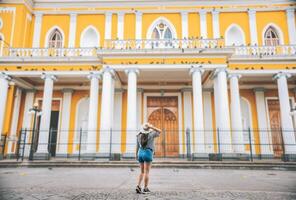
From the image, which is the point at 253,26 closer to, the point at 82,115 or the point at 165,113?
the point at 165,113

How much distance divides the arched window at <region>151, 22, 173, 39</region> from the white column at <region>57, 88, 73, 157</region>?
7.51m

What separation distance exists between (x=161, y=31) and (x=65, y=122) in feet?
31.9

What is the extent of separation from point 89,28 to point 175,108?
29.3 feet

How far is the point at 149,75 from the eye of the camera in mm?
16094

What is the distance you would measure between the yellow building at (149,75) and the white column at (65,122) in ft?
0.23

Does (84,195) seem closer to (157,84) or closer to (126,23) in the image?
(157,84)

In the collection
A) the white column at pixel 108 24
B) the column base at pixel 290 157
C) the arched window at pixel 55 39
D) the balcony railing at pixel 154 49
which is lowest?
the column base at pixel 290 157

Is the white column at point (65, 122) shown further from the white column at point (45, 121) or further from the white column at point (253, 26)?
the white column at point (253, 26)

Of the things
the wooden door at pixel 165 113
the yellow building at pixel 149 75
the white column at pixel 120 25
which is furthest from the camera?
the white column at pixel 120 25

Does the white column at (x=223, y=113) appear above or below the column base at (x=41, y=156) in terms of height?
above

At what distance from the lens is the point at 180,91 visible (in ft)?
58.1

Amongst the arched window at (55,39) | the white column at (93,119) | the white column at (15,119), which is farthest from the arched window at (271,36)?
the white column at (15,119)

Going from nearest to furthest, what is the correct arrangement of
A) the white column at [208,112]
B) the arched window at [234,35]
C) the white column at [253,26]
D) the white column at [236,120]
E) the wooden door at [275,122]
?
the white column at [236,120] < the white column at [208,112] < the wooden door at [275,122] < the white column at [253,26] < the arched window at [234,35]

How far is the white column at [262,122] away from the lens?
16.5 m
